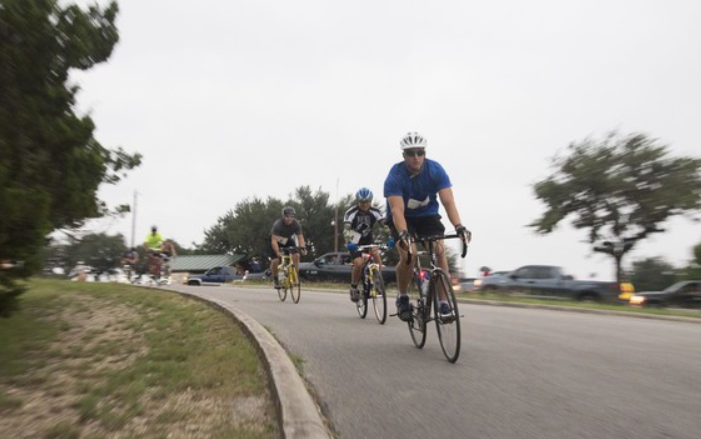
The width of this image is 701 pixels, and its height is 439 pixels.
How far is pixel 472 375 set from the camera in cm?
490

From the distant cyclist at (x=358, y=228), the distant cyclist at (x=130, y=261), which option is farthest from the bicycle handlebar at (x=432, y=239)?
the distant cyclist at (x=130, y=261)

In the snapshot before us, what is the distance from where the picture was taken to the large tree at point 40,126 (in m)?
6.24

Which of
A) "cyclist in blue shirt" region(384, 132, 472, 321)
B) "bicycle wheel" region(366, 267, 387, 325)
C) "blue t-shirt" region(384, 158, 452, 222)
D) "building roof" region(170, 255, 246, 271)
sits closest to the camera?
"cyclist in blue shirt" region(384, 132, 472, 321)

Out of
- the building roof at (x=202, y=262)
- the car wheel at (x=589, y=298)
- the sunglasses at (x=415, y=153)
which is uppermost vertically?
the building roof at (x=202, y=262)

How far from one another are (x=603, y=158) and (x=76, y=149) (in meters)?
28.4

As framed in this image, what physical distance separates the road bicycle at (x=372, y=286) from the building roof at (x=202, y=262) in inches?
2186

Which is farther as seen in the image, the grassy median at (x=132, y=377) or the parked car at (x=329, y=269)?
the parked car at (x=329, y=269)

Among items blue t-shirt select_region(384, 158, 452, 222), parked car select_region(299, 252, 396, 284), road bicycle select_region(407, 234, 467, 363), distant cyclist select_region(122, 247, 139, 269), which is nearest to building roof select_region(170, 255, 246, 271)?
parked car select_region(299, 252, 396, 284)

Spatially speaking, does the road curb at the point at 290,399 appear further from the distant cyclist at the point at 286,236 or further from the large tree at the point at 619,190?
the large tree at the point at 619,190

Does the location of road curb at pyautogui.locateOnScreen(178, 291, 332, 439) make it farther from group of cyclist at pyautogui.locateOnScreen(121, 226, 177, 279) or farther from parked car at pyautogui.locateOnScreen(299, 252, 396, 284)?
parked car at pyautogui.locateOnScreen(299, 252, 396, 284)

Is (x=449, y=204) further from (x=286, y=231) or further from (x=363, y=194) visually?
(x=286, y=231)

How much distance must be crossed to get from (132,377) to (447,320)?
9.38 feet

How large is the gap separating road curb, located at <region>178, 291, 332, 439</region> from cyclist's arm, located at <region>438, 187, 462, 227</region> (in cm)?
216

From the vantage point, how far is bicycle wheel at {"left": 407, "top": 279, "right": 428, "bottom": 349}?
5922 millimetres
